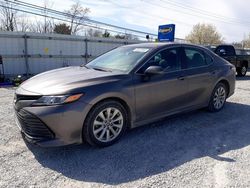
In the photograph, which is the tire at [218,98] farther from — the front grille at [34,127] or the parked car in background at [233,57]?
the parked car in background at [233,57]

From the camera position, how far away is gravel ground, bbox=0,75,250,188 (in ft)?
9.29

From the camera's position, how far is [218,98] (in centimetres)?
563

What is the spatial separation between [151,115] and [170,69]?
0.96 meters

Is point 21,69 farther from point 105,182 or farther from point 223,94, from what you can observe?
point 105,182

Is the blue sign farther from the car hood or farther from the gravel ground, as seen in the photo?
the car hood

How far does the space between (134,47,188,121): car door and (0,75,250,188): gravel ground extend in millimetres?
430

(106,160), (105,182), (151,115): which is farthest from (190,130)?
(105,182)

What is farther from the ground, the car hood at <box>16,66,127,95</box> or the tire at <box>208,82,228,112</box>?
the car hood at <box>16,66,127,95</box>

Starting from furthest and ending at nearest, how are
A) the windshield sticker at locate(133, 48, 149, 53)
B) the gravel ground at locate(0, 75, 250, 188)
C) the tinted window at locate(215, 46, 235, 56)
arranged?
the tinted window at locate(215, 46, 235, 56), the windshield sticker at locate(133, 48, 149, 53), the gravel ground at locate(0, 75, 250, 188)

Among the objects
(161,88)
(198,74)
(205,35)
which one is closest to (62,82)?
(161,88)

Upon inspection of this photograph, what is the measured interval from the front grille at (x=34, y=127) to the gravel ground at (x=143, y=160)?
34cm

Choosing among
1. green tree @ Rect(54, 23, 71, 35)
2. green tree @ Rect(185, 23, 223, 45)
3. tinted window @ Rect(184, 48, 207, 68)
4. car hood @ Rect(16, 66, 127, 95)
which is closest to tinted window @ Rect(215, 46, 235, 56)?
tinted window @ Rect(184, 48, 207, 68)

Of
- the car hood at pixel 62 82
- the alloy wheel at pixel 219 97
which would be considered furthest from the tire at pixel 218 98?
the car hood at pixel 62 82

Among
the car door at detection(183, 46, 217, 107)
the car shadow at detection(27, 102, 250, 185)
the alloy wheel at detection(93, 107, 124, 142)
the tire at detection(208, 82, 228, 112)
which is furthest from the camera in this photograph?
the tire at detection(208, 82, 228, 112)
